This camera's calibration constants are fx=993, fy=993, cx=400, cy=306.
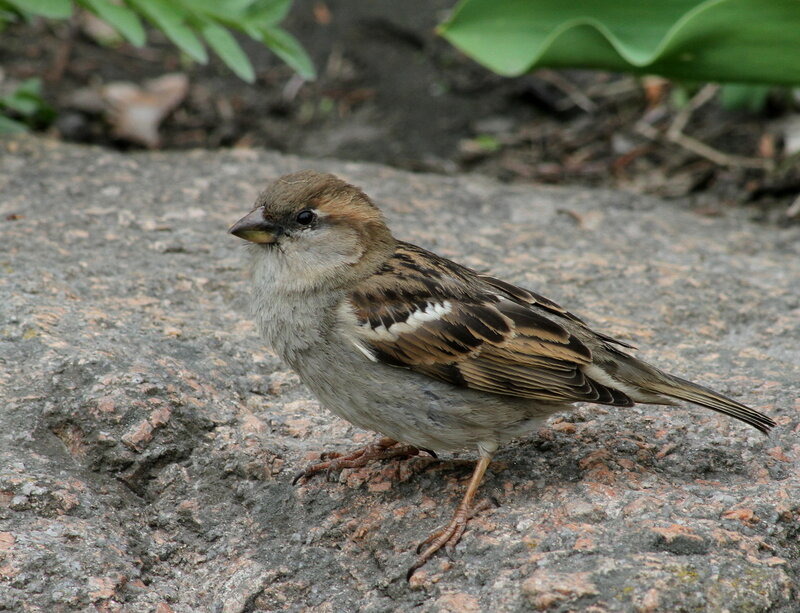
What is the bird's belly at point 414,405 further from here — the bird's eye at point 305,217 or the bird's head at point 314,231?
the bird's eye at point 305,217

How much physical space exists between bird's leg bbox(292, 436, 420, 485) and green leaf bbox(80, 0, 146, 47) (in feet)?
7.96

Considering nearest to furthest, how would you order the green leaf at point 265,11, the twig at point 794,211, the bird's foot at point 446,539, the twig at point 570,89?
the bird's foot at point 446,539, the green leaf at point 265,11, the twig at point 794,211, the twig at point 570,89

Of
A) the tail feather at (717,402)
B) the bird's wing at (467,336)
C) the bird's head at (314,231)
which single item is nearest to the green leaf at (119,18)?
the bird's head at (314,231)

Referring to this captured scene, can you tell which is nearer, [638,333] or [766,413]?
[766,413]

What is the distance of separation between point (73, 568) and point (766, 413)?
2.37 meters

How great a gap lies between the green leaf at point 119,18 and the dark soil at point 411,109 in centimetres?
192

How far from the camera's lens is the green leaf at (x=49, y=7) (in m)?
4.71

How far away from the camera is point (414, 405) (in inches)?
124

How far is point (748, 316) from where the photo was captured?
174 inches

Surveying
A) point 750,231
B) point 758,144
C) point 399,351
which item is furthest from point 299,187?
point 758,144

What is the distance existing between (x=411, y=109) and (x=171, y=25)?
92.4 inches

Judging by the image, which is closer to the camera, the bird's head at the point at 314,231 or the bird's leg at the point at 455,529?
the bird's leg at the point at 455,529

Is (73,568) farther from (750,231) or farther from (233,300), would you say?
(750,231)

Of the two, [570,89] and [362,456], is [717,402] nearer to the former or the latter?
[362,456]
